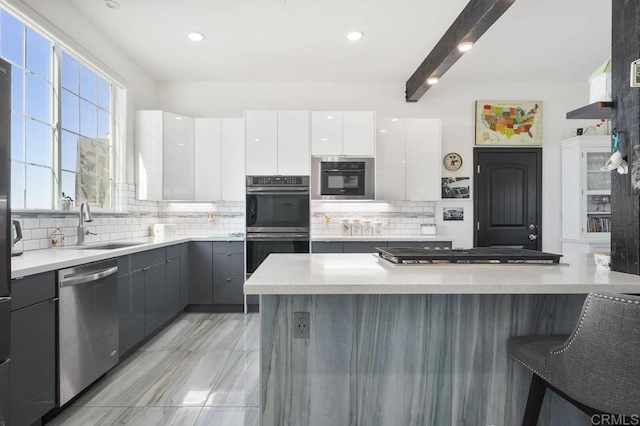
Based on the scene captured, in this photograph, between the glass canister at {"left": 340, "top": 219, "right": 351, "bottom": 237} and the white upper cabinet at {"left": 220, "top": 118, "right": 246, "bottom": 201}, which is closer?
the white upper cabinet at {"left": 220, "top": 118, "right": 246, "bottom": 201}

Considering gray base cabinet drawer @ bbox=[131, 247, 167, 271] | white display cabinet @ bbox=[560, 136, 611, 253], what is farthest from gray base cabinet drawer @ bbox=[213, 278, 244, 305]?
white display cabinet @ bbox=[560, 136, 611, 253]

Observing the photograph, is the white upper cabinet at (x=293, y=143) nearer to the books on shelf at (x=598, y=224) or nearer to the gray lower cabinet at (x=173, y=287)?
the gray lower cabinet at (x=173, y=287)

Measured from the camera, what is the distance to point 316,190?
4.21m

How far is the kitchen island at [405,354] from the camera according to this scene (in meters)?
1.55

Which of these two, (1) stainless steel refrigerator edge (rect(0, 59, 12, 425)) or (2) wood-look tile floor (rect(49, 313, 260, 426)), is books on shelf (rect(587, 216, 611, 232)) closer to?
(2) wood-look tile floor (rect(49, 313, 260, 426))

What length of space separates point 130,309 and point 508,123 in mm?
4755

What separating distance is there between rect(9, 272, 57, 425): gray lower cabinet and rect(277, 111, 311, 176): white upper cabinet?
2637 mm

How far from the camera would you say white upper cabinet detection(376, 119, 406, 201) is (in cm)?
430

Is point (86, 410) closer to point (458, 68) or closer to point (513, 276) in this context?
point (513, 276)

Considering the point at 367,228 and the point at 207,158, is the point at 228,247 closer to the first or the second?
the point at 207,158

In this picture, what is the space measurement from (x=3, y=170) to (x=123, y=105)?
2.61 metres

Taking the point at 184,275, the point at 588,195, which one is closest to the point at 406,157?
the point at 588,195

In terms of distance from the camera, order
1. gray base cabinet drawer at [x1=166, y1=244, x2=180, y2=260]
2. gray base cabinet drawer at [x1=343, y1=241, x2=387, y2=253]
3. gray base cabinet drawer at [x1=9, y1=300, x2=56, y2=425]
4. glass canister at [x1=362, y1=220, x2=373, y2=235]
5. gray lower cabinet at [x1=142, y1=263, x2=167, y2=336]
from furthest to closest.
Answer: glass canister at [x1=362, y1=220, x2=373, y2=235] → gray base cabinet drawer at [x1=343, y1=241, x2=387, y2=253] → gray base cabinet drawer at [x1=166, y1=244, x2=180, y2=260] → gray lower cabinet at [x1=142, y1=263, x2=167, y2=336] → gray base cabinet drawer at [x1=9, y1=300, x2=56, y2=425]

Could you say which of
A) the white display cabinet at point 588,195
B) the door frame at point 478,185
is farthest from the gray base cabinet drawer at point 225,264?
the white display cabinet at point 588,195
